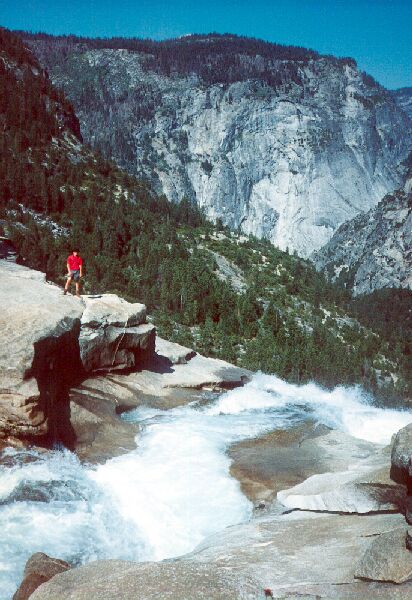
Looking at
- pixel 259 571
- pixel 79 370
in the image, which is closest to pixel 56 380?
pixel 79 370

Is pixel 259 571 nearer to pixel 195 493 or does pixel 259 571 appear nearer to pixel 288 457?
pixel 195 493

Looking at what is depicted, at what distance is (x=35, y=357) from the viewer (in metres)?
18.8

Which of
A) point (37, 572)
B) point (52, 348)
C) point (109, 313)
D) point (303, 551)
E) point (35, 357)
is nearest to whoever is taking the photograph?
point (303, 551)

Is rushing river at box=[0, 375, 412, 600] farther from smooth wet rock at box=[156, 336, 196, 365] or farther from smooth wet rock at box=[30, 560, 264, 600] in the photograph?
smooth wet rock at box=[156, 336, 196, 365]

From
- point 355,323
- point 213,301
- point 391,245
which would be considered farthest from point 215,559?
point 391,245

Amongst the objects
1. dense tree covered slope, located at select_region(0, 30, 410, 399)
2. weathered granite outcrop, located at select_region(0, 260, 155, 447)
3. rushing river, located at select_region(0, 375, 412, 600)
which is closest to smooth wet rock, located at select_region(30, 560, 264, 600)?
rushing river, located at select_region(0, 375, 412, 600)

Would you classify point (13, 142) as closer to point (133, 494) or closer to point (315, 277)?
point (315, 277)

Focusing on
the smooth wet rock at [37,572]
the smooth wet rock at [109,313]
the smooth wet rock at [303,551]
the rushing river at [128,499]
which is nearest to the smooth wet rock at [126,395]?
the rushing river at [128,499]

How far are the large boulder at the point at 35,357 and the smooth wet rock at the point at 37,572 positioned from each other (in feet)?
22.2

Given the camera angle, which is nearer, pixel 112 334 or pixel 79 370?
pixel 79 370

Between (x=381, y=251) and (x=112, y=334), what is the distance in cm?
17602

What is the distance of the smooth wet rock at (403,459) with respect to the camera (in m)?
11.7

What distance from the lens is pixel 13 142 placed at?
85000 mm

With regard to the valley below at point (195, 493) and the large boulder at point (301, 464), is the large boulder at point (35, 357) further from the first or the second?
the large boulder at point (301, 464)
